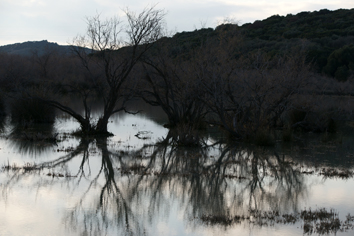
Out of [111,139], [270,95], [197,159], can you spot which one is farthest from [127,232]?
[270,95]

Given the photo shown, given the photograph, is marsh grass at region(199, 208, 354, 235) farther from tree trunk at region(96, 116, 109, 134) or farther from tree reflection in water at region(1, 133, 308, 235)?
tree trunk at region(96, 116, 109, 134)

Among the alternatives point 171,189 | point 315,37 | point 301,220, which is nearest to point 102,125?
point 171,189

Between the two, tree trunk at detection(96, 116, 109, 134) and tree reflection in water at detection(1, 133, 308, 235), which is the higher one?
tree trunk at detection(96, 116, 109, 134)

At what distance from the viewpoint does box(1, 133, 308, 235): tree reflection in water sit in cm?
700

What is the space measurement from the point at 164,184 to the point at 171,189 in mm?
430

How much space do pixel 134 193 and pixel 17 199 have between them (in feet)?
7.15

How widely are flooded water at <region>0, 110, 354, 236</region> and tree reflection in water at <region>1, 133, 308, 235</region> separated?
2 cm

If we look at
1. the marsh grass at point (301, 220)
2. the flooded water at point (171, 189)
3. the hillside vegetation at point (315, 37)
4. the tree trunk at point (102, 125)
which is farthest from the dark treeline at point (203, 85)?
the marsh grass at point (301, 220)

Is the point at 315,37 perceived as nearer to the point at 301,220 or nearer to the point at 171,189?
the point at 171,189

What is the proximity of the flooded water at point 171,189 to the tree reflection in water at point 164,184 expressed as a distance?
21 millimetres

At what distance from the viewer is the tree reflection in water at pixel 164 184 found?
23.0 feet

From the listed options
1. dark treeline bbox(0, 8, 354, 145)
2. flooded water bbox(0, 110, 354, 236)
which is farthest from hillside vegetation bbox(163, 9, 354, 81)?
flooded water bbox(0, 110, 354, 236)

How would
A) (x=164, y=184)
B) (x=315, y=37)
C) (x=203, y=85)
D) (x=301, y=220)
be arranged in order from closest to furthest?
(x=301, y=220), (x=164, y=184), (x=203, y=85), (x=315, y=37)

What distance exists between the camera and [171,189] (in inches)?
344
